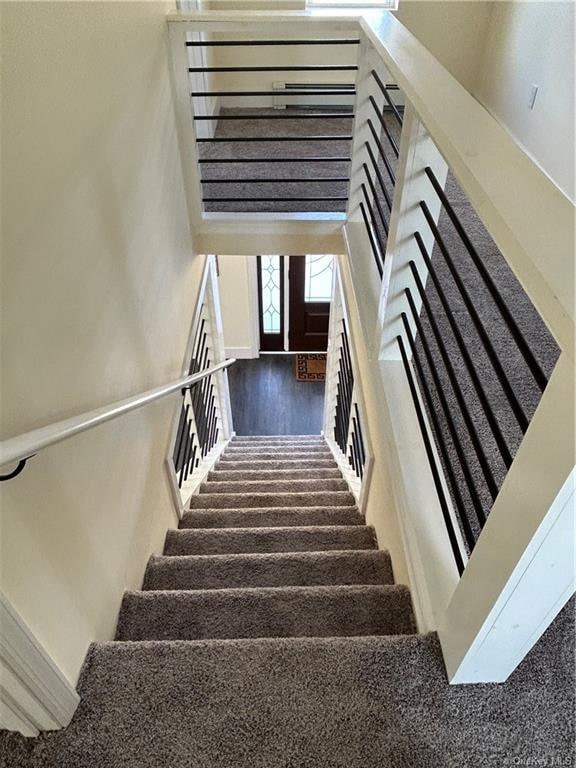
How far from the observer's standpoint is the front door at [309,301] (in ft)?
17.7

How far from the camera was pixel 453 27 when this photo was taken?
408 cm

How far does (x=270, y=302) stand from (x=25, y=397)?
489cm

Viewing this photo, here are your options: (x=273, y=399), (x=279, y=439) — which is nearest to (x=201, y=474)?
(x=279, y=439)

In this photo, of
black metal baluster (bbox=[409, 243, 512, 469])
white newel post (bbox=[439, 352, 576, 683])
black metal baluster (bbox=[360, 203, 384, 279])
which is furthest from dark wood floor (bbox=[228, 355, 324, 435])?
white newel post (bbox=[439, 352, 576, 683])

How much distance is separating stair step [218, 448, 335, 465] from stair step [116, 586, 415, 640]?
259 centimetres

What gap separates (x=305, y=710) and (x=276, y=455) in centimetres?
316

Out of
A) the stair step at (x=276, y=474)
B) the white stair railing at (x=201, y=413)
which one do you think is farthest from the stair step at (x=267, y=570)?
the stair step at (x=276, y=474)

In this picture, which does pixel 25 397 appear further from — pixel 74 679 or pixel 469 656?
pixel 469 656

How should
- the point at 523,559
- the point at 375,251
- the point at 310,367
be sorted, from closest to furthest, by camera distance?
the point at 523,559 < the point at 375,251 < the point at 310,367

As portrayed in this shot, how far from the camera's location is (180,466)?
2951 millimetres

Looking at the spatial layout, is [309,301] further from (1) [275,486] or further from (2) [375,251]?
(2) [375,251]

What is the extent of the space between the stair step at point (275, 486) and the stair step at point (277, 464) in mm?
470

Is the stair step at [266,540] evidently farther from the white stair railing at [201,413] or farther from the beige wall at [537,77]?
the beige wall at [537,77]

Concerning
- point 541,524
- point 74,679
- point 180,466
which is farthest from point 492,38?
point 74,679
